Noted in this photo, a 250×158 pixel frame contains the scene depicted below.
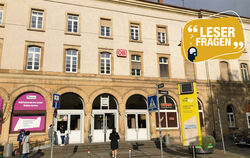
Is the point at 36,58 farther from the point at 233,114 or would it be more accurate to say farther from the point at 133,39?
the point at 233,114

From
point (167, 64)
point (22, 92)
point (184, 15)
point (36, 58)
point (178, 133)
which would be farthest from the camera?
point (184, 15)

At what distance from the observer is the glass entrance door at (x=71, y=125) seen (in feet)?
51.6

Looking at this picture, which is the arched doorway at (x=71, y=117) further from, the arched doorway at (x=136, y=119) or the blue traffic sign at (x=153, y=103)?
the blue traffic sign at (x=153, y=103)

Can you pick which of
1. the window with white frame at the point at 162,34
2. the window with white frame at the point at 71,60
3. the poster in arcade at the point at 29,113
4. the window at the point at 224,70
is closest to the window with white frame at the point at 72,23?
the window with white frame at the point at 71,60

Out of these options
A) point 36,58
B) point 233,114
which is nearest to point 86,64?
point 36,58

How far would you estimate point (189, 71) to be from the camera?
67.1 feet

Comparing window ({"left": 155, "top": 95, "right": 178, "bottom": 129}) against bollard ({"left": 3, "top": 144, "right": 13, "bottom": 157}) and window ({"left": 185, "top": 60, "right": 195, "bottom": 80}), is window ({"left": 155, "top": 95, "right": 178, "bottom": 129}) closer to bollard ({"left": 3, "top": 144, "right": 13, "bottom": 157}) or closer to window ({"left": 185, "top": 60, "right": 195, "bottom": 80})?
window ({"left": 185, "top": 60, "right": 195, "bottom": 80})

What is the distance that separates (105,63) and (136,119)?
5844 mm

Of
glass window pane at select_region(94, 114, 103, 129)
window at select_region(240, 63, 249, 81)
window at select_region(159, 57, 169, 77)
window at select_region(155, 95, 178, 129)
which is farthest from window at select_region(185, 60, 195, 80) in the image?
glass window pane at select_region(94, 114, 103, 129)

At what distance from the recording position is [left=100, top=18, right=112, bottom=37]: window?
18.7 meters

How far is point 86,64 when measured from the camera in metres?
17.2

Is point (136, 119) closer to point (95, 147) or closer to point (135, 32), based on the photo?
point (95, 147)

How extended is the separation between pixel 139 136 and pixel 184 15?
13933 mm

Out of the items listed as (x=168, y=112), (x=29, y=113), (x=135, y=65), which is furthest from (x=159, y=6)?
(x=29, y=113)
